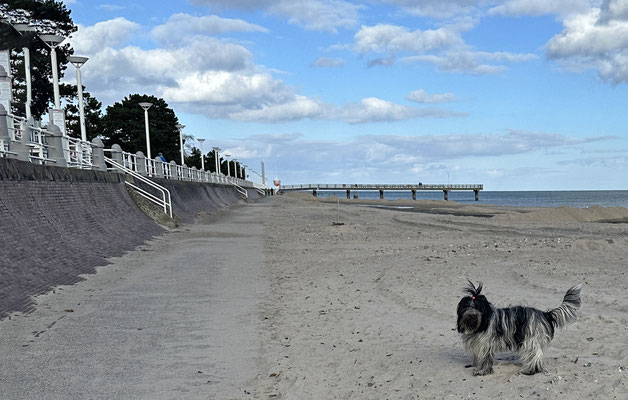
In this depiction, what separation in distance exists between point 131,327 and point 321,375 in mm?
3457

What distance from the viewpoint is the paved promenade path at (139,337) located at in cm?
613

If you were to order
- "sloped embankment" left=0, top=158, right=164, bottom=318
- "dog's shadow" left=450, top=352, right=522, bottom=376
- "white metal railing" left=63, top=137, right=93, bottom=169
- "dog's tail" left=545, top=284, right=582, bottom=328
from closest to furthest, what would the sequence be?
"dog's tail" left=545, top=284, right=582, bottom=328 → "dog's shadow" left=450, top=352, right=522, bottom=376 → "sloped embankment" left=0, top=158, right=164, bottom=318 → "white metal railing" left=63, top=137, right=93, bottom=169

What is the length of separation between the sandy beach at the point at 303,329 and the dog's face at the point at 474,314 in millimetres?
528

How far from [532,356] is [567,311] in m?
0.57

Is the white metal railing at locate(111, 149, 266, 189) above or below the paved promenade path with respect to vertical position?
above

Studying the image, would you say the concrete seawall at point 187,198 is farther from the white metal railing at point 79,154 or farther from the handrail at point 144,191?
the white metal railing at point 79,154

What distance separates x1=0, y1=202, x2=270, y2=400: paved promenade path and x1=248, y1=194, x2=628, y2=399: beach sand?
0.51 m

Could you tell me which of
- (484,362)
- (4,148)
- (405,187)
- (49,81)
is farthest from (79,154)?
(405,187)

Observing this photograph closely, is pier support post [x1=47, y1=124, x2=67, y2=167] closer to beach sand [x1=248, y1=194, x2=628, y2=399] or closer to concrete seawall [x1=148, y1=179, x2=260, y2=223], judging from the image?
beach sand [x1=248, y1=194, x2=628, y2=399]

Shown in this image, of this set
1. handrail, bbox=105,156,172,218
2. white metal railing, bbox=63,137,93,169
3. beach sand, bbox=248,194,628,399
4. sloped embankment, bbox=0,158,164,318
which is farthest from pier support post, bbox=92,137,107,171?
beach sand, bbox=248,194,628,399

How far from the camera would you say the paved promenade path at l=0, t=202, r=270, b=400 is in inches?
241

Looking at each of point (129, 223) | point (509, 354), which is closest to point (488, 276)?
point (509, 354)

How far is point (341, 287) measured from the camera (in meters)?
11.9

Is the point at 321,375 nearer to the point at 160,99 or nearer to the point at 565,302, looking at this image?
the point at 565,302
